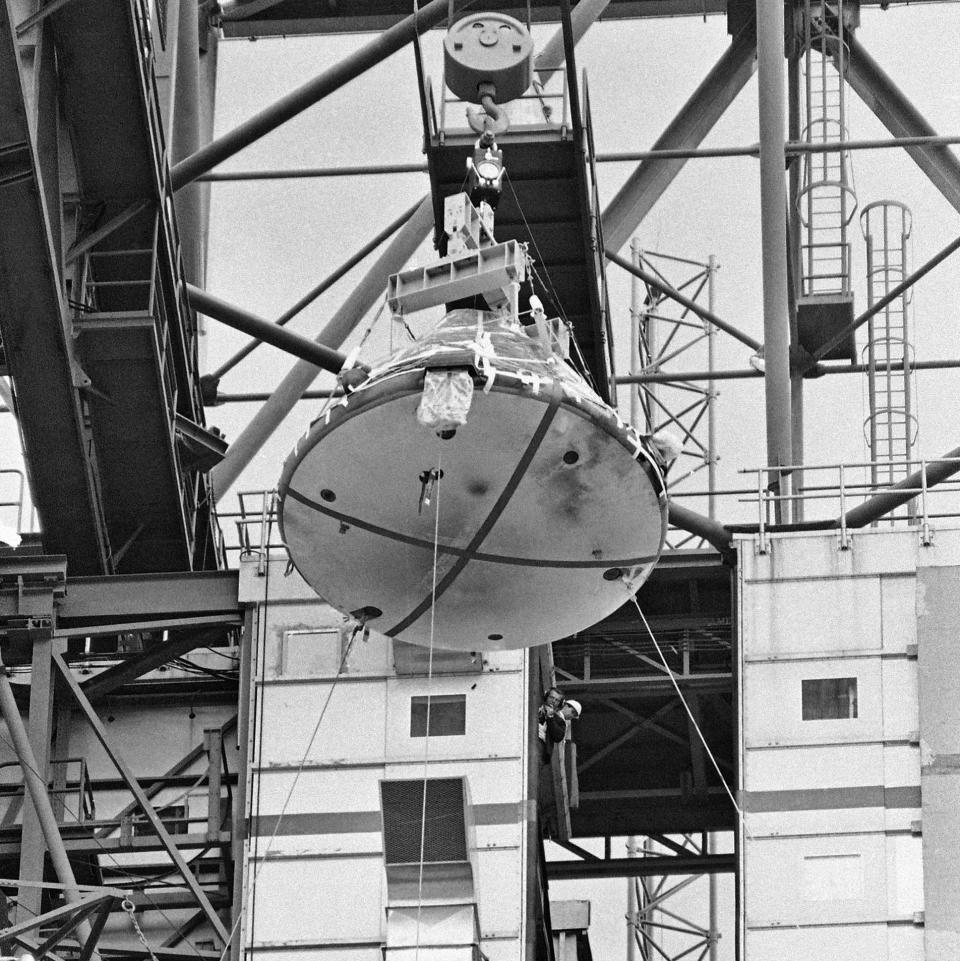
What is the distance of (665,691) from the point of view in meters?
36.2

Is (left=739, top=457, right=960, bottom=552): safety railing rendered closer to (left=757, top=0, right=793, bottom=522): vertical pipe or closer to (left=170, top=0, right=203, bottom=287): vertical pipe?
(left=757, top=0, right=793, bottom=522): vertical pipe

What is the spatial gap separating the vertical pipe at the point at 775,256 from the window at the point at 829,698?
479 centimetres

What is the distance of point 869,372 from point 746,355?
50.9 ft

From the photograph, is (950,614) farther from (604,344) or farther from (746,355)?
(746,355)

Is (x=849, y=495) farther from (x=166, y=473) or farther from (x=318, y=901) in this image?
(x=166, y=473)

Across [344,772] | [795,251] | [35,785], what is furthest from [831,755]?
[795,251]

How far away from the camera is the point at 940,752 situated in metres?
31.9

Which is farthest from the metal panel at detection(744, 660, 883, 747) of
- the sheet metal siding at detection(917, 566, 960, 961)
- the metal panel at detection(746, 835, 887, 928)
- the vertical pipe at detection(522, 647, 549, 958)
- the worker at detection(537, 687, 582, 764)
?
the vertical pipe at detection(522, 647, 549, 958)

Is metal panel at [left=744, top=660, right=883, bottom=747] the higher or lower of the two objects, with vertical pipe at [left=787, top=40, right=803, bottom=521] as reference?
lower

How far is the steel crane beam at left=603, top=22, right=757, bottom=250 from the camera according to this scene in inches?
1650

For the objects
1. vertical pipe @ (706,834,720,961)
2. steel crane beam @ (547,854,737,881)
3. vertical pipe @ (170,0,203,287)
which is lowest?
vertical pipe @ (706,834,720,961)

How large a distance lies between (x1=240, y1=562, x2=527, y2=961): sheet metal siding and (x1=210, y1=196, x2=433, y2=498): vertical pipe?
5.10 metres

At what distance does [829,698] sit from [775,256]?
27.5 ft

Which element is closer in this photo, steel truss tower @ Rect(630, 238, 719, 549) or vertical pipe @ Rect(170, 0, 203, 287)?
vertical pipe @ Rect(170, 0, 203, 287)
